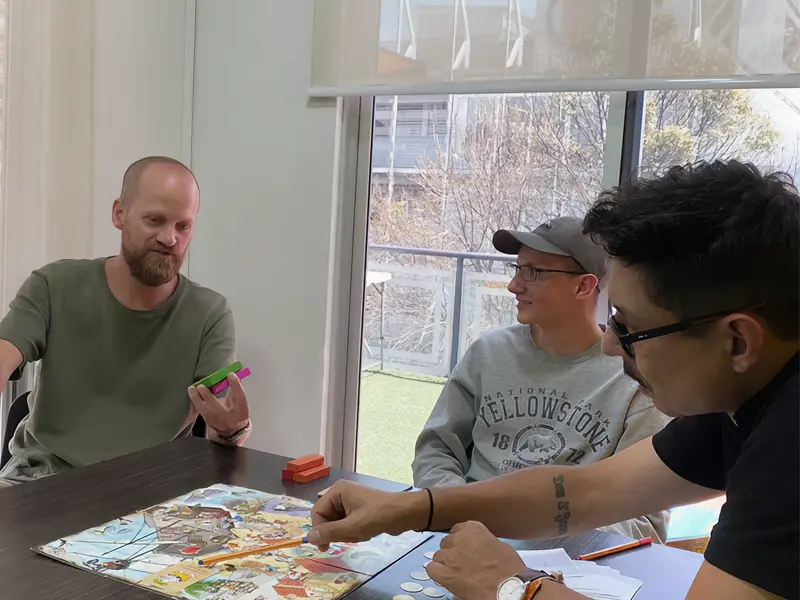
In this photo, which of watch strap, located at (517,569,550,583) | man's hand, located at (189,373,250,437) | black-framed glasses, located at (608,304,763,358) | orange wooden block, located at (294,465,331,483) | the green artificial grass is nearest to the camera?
black-framed glasses, located at (608,304,763,358)

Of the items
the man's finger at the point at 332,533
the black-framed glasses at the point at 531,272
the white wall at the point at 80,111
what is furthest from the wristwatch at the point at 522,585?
the white wall at the point at 80,111

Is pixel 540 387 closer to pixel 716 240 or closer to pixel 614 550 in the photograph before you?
pixel 614 550

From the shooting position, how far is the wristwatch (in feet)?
3.27

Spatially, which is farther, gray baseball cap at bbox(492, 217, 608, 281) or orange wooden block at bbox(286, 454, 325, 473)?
gray baseball cap at bbox(492, 217, 608, 281)

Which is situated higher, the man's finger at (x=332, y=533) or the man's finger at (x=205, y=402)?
the man's finger at (x=205, y=402)

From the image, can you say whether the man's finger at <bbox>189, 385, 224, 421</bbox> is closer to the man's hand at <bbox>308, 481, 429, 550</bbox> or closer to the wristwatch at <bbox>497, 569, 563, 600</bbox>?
the man's hand at <bbox>308, 481, 429, 550</bbox>

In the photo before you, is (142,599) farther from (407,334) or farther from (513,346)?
(407,334)

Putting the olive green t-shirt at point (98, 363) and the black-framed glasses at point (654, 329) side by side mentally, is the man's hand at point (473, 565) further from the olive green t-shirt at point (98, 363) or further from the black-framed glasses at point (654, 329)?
the olive green t-shirt at point (98, 363)

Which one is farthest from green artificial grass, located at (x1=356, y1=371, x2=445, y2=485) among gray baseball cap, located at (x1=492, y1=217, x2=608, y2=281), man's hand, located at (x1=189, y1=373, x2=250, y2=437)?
man's hand, located at (x1=189, y1=373, x2=250, y2=437)

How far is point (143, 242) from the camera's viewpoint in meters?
2.06

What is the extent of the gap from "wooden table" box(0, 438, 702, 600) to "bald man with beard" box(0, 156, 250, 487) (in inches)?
6.9

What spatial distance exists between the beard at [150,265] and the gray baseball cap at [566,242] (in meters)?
0.89

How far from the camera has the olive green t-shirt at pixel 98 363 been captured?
73.7 inches

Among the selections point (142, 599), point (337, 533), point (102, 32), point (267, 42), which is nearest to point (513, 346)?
point (337, 533)
